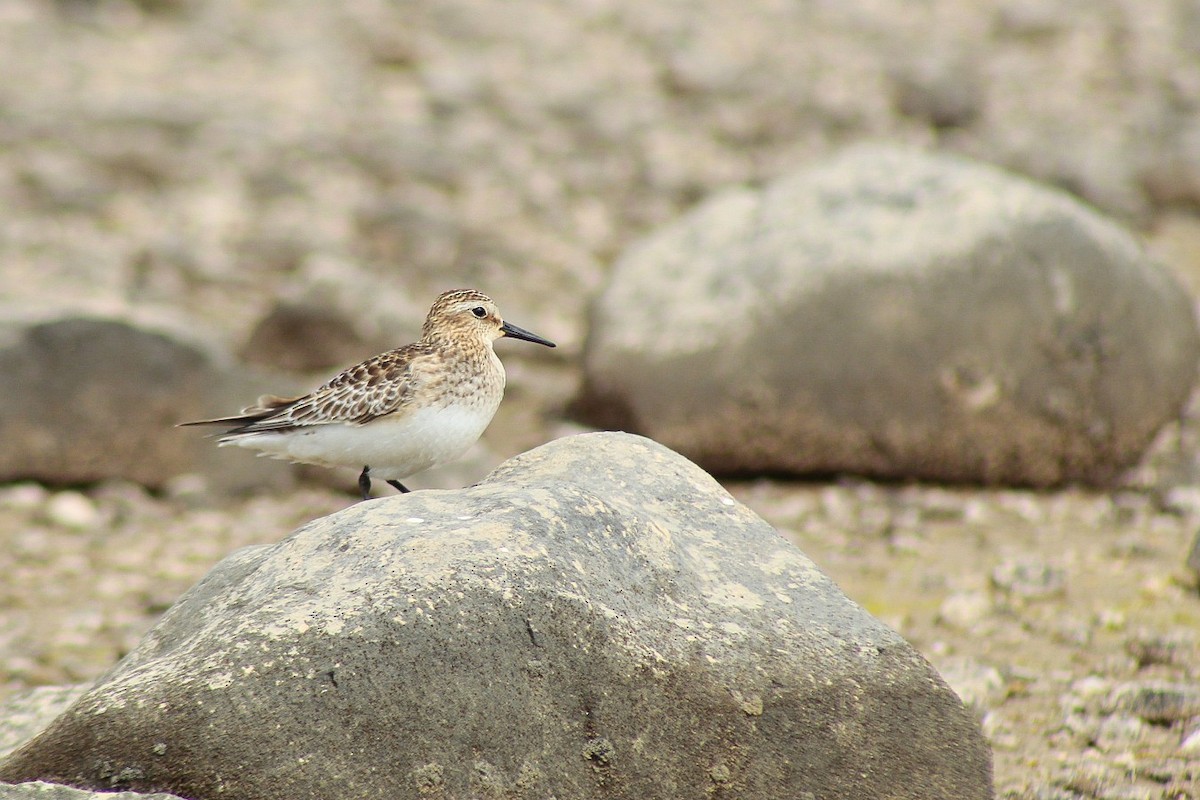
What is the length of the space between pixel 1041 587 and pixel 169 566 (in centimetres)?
494

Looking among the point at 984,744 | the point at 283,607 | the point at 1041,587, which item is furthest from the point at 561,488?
the point at 1041,587

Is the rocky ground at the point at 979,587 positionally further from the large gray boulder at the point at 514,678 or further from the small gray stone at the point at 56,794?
the small gray stone at the point at 56,794

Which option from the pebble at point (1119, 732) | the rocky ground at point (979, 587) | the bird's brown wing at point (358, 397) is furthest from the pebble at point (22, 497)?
the pebble at point (1119, 732)

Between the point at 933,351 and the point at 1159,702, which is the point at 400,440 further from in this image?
the point at 933,351

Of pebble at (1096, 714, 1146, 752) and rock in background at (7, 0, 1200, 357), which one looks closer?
pebble at (1096, 714, 1146, 752)

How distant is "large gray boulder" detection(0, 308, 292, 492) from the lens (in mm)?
9008

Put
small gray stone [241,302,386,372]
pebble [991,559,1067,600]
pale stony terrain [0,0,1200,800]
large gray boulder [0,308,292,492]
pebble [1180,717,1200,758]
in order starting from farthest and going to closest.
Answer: small gray stone [241,302,386,372] < large gray boulder [0,308,292,492] < pebble [991,559,1067,600] < pale stony terrain [0,0,1200,800] < pebble [1180,717,1200,758]

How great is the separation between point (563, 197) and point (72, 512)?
6.91 meters

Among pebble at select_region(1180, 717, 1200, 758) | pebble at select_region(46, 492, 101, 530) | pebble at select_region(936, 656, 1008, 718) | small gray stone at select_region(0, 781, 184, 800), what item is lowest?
pebble at select_region(46, 492, 101, 530)

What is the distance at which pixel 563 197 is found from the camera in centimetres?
1428

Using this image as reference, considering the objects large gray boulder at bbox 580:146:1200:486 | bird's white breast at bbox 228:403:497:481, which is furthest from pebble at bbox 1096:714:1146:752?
large gray boulder at bbox 580:146:1200:486

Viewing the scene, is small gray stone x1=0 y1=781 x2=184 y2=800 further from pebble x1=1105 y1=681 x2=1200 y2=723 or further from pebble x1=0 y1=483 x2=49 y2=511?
pebble x1=0 y1=483 x2=49 y2=511

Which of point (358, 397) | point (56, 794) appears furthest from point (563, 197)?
point (56, 794)

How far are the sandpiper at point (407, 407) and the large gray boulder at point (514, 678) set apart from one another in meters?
1.07
